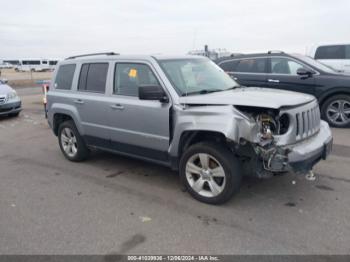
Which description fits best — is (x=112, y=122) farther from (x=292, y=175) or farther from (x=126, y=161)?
(x=292, y=175)

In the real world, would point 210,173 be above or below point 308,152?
below

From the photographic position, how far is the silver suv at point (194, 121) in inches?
145

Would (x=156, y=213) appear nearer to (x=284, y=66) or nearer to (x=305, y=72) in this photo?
(x=305, y=72)

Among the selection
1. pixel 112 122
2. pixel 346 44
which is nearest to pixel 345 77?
pixel 346 44

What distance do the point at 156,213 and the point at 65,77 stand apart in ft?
10.8

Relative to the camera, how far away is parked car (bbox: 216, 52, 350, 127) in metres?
8.01

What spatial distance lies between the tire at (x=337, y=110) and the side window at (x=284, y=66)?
1143mm

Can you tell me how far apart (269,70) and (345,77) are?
1840 millimetres

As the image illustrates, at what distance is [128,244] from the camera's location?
3.27 meters

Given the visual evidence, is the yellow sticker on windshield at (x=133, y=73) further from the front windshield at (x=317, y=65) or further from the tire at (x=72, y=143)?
the front windshield at (x=317, y=65)

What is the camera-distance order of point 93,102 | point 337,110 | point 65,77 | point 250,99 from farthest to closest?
point 337,110
point 65,77
point 93,102
point 250,99

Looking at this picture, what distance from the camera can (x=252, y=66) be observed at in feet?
29.7

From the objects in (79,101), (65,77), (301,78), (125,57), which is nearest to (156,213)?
(125,57)

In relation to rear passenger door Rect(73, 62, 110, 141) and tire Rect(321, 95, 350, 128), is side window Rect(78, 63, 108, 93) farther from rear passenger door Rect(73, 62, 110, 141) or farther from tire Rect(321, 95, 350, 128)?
tire Rect(321, 95, 350, 128)
